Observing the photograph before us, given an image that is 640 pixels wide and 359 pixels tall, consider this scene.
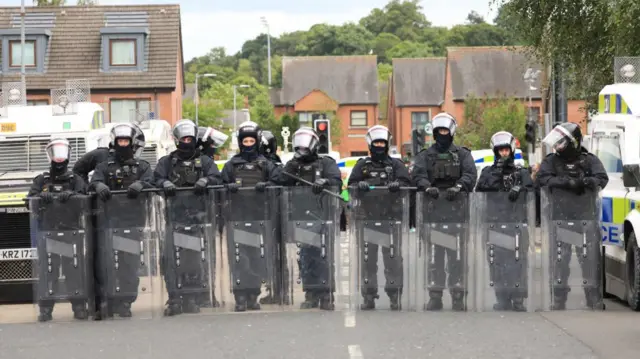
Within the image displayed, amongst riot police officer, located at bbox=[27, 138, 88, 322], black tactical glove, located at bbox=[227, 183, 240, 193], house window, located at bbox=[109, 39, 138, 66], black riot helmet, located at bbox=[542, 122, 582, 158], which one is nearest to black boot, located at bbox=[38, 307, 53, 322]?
riot police officer, located at bbox=[27, 138, 88, 322]

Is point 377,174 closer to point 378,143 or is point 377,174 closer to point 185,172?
point 378,143

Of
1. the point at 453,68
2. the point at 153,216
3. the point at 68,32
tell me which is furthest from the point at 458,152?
the point at 453,68

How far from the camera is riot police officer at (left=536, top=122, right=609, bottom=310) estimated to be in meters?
14.2

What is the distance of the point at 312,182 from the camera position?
14.7 meters

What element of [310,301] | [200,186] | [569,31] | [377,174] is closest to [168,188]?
[200,186]

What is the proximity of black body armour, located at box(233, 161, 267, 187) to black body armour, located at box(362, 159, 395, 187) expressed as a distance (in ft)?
4.04

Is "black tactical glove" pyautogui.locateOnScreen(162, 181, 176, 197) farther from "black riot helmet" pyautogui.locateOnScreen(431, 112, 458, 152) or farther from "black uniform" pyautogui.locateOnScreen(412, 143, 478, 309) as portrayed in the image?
"black riot helmet" pyautogui.locateOnScreen(431, 112, 458, 152)

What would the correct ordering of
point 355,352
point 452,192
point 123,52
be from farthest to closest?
1. point 123,52
2. point 452,192
3. point 355,352

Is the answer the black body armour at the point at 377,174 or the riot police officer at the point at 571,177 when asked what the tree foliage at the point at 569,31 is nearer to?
the riot police officer at the point at 571,177

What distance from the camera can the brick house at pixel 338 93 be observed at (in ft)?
295

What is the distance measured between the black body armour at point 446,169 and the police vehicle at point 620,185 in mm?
1854

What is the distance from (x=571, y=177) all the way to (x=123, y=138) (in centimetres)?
509

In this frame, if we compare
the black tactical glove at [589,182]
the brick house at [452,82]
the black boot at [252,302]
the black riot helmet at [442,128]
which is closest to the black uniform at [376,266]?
the black riot helmet at [442,128]

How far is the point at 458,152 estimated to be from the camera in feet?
48.9
